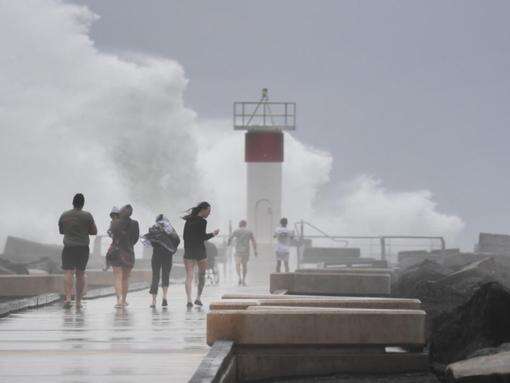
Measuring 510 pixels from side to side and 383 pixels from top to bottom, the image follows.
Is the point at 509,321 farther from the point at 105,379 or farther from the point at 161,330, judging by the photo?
the point at 105,379

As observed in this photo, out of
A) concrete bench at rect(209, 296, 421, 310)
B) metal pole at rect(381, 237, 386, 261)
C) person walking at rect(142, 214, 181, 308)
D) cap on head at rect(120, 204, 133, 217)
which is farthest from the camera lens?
metal pole at rect(381, 237, 386, 261)

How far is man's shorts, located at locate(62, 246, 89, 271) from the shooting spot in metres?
17.5

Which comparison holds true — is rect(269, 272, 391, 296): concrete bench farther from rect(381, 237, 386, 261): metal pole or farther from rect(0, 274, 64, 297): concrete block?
rect(381, 237, 386, 261): metal pole

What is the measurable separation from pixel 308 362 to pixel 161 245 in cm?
979

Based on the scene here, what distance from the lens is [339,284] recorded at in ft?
60.6

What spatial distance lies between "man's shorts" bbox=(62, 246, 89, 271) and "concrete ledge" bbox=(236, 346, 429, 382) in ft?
28.1

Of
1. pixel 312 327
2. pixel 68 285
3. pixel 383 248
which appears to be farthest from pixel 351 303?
pixel 383 248

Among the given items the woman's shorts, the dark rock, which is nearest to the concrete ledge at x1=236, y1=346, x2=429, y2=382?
the dark rock

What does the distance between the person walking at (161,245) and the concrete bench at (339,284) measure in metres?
1.98

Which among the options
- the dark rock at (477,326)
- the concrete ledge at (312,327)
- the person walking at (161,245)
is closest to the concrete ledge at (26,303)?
the person walking at (161,245)

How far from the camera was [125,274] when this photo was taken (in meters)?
18.6

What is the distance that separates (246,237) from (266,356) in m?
22.2

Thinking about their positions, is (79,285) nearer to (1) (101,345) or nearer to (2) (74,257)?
(2) (74,257)

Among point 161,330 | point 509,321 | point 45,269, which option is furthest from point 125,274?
point 45,269
